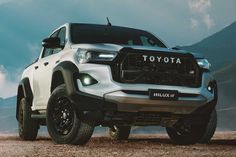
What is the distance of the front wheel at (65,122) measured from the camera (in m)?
7.27

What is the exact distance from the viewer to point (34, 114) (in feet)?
31.5

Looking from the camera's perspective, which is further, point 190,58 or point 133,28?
point 133,28

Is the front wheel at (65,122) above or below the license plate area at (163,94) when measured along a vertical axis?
below

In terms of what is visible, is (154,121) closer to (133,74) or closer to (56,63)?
(133,74)

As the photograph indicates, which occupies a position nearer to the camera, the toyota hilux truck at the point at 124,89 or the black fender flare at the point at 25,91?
the toyota hilux truck at the point at 124,89

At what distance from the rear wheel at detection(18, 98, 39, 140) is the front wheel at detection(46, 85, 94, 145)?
208cm

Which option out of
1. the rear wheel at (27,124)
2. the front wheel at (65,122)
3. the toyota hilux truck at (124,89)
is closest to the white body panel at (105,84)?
the toyota hilux truck at (124,89)

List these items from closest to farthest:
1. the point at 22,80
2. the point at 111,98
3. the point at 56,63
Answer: the point at 111,98
the point at 56,63
the point at 22,80

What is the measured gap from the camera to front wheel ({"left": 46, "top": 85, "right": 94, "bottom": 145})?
23.9ft

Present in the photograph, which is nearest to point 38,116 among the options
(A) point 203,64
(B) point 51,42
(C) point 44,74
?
(C) point 44,74

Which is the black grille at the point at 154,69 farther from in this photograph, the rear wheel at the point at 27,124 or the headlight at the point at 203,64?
the rear wheel at the point at 27,124

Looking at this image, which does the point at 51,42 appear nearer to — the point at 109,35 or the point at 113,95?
the point at 109,35

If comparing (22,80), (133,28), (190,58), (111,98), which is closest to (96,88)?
(111,98)

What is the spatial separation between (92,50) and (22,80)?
3.35 metres
